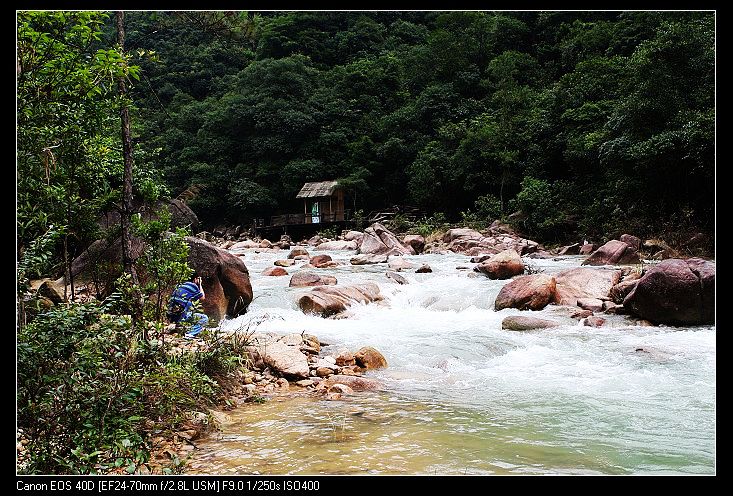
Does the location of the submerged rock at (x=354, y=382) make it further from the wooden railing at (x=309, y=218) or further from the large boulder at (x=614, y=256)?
the wooden railing at (x=309, y=218)

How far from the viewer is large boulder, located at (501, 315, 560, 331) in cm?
950

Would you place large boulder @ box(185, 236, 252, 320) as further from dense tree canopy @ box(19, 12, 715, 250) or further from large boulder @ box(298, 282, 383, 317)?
dense tree canopy @ box(19, 12, 715, 250)

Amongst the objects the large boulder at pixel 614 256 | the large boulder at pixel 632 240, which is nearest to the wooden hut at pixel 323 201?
the large boulder at pixel 632 240

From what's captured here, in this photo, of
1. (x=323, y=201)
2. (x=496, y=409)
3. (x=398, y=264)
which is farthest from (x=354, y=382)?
(x=323, y=201)

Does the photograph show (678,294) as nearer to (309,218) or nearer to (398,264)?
(398,264)

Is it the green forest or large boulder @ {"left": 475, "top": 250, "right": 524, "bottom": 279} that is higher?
the green forest

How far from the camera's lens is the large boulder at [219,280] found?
9891 millimetres

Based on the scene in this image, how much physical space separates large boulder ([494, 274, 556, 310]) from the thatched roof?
22.1m

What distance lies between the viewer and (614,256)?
15.8 metres

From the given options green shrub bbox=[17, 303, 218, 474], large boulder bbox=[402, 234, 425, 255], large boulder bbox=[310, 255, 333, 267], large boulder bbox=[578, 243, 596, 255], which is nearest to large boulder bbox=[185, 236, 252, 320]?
green shrub bbox=[17, 303, 218, 474]

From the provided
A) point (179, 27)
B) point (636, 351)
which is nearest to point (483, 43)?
point (179, 27)

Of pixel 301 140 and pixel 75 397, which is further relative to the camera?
pixel 301 140

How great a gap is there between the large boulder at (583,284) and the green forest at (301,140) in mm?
7148

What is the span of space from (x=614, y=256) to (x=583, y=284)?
4509 mm
